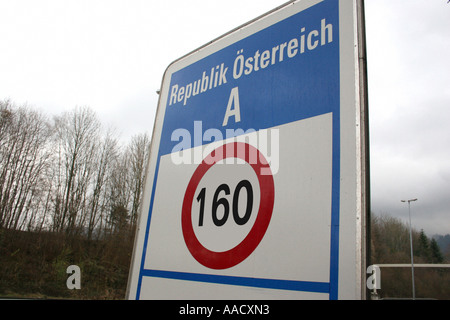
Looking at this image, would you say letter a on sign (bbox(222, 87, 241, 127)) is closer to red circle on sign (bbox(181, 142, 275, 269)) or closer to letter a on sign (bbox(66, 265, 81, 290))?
red circle on sign (bbox(181, 142, 275, 269))

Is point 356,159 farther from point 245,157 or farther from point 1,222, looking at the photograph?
point 1,222

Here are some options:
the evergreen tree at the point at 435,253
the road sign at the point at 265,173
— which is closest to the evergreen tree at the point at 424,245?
the evergreen tree at the point at 435,253

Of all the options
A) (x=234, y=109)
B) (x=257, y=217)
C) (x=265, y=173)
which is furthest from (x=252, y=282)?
(x=234, y=109)

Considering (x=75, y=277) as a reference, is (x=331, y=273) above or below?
above

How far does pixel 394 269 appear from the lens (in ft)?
74.5

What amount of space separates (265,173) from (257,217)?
0.17 meters

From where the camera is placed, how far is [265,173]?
116 centimetres

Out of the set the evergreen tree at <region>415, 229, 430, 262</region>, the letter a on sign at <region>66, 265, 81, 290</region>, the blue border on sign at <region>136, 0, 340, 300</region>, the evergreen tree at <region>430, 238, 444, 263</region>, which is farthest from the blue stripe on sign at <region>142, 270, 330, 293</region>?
the evergreen tree at <region>430, 238, 444, 263</region>

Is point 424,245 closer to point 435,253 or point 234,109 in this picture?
point 435,253

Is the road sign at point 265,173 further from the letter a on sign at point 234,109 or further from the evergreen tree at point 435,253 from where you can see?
the evergreen tree at point 435,253

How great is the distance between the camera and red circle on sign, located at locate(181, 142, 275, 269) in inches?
43.6

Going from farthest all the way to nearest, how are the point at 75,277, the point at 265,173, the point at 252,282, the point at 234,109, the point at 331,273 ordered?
1. the point at 75,277
2. the point at 234,109
3. the point at 265,173
4. the point at 252,282
5. the point at 331,273
